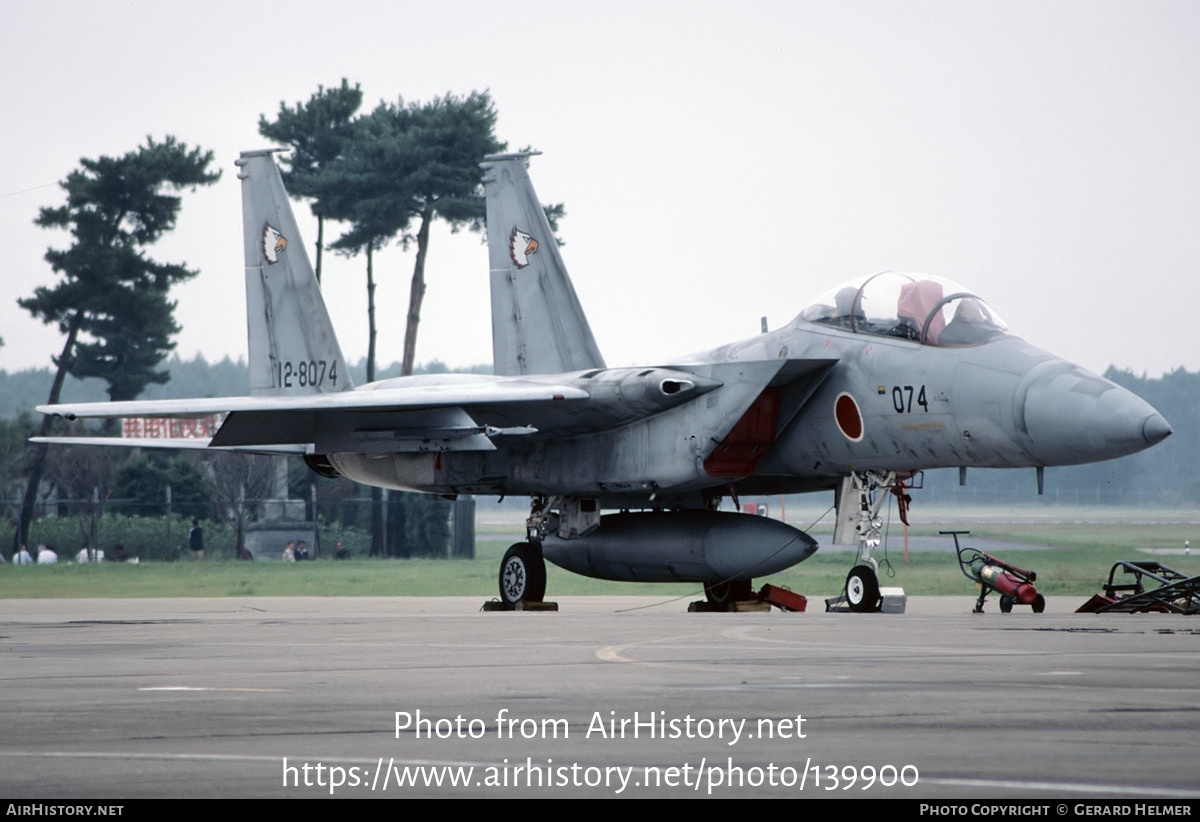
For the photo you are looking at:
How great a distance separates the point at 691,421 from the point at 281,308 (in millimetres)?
6601

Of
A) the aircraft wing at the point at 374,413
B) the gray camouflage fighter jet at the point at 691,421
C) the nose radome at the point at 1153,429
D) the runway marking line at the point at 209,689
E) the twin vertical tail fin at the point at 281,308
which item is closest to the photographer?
the runway marking line at the point at 209,689

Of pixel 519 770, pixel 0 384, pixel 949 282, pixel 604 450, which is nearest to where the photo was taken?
pixel 519 770

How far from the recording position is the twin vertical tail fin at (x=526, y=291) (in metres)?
18.1

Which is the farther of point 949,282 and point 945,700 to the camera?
point 949,282

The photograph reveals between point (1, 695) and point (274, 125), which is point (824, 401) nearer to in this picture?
point (1, 695)

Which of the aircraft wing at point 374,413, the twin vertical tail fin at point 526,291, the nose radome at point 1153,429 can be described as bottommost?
the nose radome at point 1153,429

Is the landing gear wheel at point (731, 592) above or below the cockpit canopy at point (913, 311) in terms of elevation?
below

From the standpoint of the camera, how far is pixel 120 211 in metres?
40.1

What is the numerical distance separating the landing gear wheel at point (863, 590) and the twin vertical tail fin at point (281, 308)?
7789 mm

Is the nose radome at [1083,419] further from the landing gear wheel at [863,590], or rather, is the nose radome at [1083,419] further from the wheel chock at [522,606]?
the wheel chock at [522,606]

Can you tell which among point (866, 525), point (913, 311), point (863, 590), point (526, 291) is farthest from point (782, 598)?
point (526, 291)

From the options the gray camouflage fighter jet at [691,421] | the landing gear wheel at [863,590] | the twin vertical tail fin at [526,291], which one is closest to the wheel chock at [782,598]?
the gray camouflage fighter jet at [691,421]

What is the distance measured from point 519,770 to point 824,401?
986 cm

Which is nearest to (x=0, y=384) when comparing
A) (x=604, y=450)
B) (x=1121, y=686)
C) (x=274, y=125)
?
(x=274, y=125)
